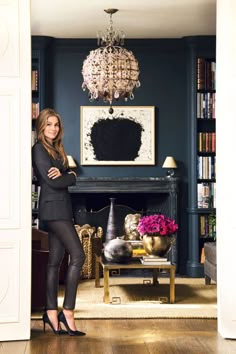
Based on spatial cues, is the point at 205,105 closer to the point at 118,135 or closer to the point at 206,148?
the point at 206,148

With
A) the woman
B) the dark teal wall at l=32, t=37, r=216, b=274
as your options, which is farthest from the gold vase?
the dark teal wall at l=32, t=37, r=216, b=274

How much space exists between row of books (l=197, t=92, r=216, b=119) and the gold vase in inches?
104

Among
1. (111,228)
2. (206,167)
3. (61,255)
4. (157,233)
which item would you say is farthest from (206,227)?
(61,255)

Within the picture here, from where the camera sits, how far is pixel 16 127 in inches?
241

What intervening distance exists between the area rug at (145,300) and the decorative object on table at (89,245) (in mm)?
233

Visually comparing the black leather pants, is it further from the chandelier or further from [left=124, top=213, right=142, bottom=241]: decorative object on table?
[left=124, top=213, right=142, bottom=241]: decorative object on table

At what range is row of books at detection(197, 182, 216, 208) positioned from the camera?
1045 cm

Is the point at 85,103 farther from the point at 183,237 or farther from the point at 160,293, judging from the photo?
the point at 160,293

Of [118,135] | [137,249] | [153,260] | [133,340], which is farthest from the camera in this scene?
[118,135]

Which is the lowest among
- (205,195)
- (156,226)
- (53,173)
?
(156,226)

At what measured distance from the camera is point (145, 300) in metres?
8.26

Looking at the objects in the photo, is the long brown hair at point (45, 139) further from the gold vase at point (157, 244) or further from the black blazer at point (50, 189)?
the gold vase at point (157, 244)

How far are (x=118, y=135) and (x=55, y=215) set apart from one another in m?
4.50
